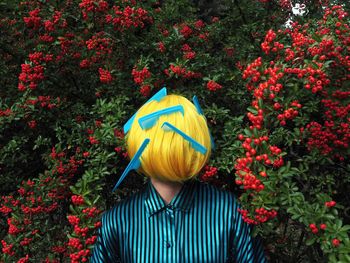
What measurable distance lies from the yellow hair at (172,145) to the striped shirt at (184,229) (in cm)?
14

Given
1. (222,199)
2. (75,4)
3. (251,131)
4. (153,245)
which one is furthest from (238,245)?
(75,4)

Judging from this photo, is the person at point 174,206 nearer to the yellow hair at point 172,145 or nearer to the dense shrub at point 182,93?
the yellow hair at point 172,145

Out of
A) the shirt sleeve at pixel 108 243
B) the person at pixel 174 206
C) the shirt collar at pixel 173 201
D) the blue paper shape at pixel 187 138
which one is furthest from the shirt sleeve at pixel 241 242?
the shirt sleeve at pixel 108 243

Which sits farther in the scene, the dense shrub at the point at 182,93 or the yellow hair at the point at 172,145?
the dense shrub at the point at 182,93

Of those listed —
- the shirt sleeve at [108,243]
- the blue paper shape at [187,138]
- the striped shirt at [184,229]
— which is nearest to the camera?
Answer: the blue paper shape at [187,138]

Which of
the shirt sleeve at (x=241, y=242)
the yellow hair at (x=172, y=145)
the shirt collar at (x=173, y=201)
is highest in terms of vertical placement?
the yellow hair at (x=172, y=145)

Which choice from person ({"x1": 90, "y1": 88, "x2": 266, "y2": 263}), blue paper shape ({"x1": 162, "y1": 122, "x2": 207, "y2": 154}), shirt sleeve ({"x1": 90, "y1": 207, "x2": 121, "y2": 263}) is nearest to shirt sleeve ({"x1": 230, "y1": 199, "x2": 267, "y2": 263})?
person ({"x1": 90, "y1": 88, "x2": 266, "y2": 263})

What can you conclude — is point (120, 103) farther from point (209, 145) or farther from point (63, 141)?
point (209, 145)

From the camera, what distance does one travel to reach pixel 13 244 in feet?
7.39

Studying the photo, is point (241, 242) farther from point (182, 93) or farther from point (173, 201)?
point (182, 93)

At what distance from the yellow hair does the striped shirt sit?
0.14 meters

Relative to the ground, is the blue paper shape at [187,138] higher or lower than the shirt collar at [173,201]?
higher

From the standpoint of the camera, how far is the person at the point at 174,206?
4.83 ft

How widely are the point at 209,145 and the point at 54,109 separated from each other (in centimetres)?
178
